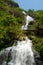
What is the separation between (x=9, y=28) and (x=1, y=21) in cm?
189

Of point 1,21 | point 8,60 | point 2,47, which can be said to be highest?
point 1,21

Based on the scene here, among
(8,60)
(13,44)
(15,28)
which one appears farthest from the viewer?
(15,28)

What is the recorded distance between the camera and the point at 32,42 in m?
18.7

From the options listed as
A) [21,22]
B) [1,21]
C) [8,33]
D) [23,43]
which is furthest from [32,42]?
[21,22]

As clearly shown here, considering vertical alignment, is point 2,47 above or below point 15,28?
below

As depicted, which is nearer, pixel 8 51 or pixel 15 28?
pixel 8 51

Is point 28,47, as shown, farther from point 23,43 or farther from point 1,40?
point 1,40

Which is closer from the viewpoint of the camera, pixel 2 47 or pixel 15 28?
pixel 2 47

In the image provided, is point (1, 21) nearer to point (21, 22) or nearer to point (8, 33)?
point (8, 33)

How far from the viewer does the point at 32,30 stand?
20.5 metres

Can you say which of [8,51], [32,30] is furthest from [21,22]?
[8,51]

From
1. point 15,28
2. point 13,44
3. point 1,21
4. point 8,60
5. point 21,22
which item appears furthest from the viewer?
point 21,22

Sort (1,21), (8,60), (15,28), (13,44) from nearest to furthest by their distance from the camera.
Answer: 1. (8,60)
2. (13,44)
3. (15,28)
4. (1,21)

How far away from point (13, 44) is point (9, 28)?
1472 mm
